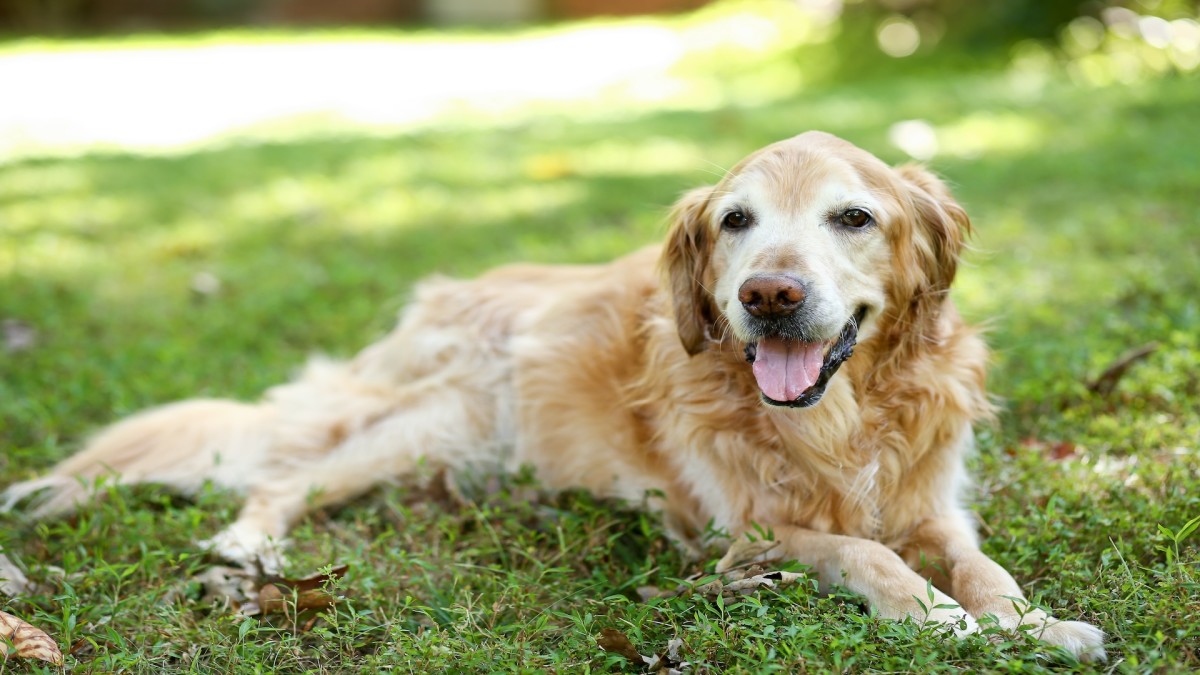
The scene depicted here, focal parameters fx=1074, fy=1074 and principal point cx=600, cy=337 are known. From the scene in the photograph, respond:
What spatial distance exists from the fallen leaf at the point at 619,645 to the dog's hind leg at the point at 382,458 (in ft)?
4.50

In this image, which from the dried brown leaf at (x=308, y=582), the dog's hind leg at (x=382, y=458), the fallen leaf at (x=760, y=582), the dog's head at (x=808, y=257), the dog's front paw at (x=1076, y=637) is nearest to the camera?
the dog's front paw at (x=1076, y=637)

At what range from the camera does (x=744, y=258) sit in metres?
3.16

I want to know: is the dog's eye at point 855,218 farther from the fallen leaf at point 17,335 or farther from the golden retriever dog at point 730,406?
the fallen leaf at point 17,335

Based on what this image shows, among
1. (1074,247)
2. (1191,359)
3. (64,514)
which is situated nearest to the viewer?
(64,514)

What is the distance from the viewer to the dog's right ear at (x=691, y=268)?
3.40 metres

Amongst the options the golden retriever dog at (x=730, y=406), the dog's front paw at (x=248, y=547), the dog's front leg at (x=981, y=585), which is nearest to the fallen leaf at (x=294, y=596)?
the dog's front paw at (x=248, y=547)

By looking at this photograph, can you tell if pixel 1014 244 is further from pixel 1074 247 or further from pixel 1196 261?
pixel 1196 261

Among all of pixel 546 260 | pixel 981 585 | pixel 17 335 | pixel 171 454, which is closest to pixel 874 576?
pixel 981 585

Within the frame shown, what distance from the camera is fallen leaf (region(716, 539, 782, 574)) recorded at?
3064mm

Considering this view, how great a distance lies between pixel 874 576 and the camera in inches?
113

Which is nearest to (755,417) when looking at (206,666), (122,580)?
(206,666)

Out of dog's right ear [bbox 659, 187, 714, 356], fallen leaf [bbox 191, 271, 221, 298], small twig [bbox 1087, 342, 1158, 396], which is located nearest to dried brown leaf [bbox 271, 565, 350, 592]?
dog's right ear [bbox 659, 187, 714, 356]

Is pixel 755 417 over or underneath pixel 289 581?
over

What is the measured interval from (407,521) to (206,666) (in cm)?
101
